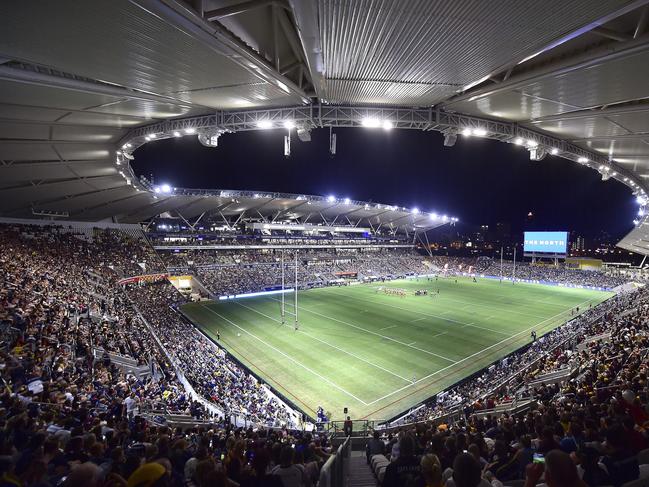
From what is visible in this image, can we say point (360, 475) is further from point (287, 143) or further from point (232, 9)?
point (287, 143)

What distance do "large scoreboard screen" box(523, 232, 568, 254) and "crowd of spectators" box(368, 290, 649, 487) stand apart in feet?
183

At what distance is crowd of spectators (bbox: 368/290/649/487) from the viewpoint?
2.69 metres

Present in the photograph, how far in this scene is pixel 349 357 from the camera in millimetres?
21578

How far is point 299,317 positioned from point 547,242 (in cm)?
5709

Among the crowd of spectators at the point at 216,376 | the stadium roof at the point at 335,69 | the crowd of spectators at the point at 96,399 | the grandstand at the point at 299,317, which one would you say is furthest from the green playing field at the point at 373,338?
the stadium roof at the point at 335,69

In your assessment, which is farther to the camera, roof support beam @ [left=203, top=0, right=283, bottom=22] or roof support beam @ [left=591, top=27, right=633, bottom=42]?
roof support beam @ [left=591, top=27, right=633, bottom=42]

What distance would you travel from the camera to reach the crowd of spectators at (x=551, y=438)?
2.69 m

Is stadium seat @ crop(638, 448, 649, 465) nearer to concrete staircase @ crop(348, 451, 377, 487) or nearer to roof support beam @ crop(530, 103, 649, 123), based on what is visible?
concrete staircase @ crop(348, 451, 377, 487)

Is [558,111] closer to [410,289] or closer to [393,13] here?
[393,13]

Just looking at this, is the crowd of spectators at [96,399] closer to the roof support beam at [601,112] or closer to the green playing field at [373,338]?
the green playing field at [373,338]

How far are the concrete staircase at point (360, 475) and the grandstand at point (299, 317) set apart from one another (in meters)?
0.08

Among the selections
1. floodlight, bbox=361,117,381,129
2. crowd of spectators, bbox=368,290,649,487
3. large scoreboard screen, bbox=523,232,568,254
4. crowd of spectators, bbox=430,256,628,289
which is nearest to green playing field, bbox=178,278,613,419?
crowd of spectators, bbox=368,290,649,487

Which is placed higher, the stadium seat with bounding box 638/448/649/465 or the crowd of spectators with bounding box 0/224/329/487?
the stadium seat with bounding box 638/448/649/465

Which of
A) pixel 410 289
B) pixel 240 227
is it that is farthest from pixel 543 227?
pixel 240 227
